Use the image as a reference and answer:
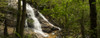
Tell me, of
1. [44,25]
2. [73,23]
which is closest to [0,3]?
[73,23]

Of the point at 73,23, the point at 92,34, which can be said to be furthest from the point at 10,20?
the point at 92,34

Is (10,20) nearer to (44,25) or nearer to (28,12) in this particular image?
(28,12)

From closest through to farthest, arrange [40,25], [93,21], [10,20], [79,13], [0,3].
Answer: [93,21]
[79,13]
[0,3]
[10,20]
[40,25]

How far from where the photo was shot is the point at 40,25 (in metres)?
16.1

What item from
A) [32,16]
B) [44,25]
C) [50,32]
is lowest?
[50,32]

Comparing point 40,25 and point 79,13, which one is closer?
point 79,13

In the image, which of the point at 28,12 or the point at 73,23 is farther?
the point at 28,12

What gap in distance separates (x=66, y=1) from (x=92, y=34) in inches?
102

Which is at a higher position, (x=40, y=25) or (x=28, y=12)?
(x=28, y=12)

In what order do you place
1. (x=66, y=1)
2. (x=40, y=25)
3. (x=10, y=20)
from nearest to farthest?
(x=66, y=1) < (x=10, y=20) < (x=40, y=25)

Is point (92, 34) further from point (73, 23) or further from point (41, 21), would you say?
point (41, 21)

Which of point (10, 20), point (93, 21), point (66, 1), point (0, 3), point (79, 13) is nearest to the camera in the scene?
point (93, 21)

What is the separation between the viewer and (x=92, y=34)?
452cm

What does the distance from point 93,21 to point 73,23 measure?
2283mm
